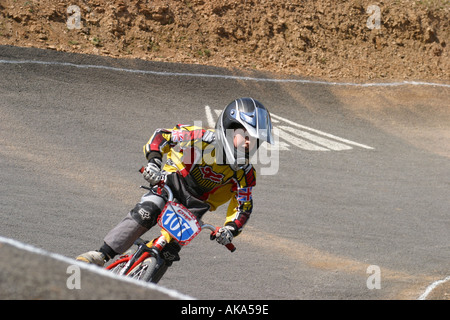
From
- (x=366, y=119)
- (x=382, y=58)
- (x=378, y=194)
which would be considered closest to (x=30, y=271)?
(x=378, y=194)

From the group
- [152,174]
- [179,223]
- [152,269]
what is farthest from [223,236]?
[152,174]

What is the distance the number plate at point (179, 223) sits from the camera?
207 inches

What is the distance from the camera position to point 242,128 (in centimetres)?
550

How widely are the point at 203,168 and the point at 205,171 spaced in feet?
0.12

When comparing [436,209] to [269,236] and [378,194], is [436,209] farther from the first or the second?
[269,236]

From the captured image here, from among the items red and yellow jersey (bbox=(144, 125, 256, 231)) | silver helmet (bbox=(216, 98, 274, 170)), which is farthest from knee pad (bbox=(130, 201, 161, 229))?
silver helmet (bbox=(216, 98, 274, 170))

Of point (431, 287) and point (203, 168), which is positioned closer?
point (203, 168)

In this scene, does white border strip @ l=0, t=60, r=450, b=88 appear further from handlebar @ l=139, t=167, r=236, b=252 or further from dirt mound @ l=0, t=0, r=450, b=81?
handlebar @ l=139, t=167, r=236, b=252

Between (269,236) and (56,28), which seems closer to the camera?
(269,236)

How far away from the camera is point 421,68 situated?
76.9 feet
